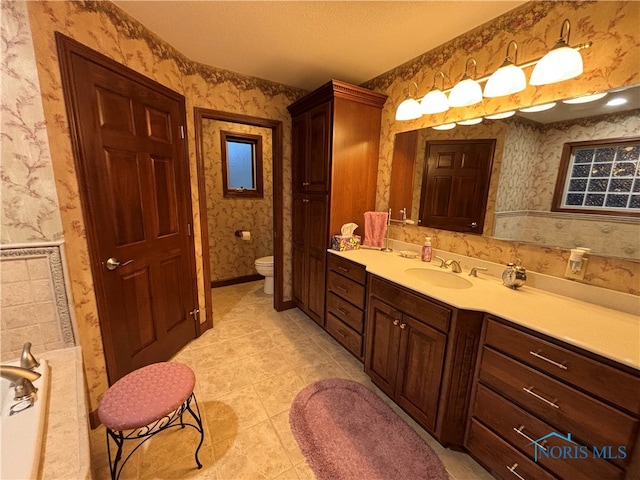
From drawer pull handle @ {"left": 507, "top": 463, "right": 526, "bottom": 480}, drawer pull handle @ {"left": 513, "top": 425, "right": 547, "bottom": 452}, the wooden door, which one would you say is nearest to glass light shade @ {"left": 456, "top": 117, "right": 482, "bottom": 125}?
drawer pull handle @ {"left": 513, "top": 425, "right": 547, "bottom": 452}

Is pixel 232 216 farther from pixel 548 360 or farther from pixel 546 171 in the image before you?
pixel 548 360

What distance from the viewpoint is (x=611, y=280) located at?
1.21 m

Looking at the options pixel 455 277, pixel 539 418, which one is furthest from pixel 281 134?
pixel 539 418

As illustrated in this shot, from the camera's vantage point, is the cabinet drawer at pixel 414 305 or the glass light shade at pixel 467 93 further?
the glass light shade at pixel 467 93

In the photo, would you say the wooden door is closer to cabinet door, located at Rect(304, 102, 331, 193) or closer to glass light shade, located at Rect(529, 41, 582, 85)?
cabinet door, located at Rect(304, 102, 331, 193)

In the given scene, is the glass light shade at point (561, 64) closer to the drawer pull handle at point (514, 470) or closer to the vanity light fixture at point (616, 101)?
the vanity light fixture at point (616, 101)

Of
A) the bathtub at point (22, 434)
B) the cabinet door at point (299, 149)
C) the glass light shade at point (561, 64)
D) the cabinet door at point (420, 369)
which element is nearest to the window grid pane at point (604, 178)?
the glass light shade at point (561, 64)

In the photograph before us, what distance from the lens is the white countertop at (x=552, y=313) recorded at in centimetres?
89

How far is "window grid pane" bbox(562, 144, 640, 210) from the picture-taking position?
113cm

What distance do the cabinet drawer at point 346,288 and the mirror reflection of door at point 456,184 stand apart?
0.76 metres

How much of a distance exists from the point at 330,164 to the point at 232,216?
2.01 metres

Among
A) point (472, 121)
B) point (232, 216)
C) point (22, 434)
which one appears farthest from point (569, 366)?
point (232, 216)

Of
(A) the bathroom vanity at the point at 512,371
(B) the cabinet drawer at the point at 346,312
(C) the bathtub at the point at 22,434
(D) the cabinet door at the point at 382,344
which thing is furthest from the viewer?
(B) the cabinet drawer at the point at 346,312

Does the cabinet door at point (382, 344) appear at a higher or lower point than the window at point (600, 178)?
lower
